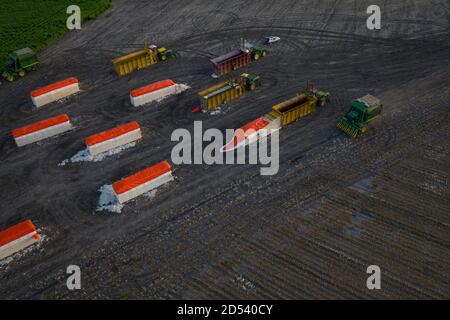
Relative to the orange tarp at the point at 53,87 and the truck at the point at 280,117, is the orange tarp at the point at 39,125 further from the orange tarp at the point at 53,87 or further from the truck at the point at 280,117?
the truck at the point at 280,117

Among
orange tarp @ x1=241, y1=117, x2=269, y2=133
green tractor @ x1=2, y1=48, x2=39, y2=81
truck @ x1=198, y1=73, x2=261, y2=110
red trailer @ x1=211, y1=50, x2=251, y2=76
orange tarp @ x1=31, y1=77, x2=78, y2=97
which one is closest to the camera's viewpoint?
orange tarp @ x1=241, y1=117, x2=269, y2=133

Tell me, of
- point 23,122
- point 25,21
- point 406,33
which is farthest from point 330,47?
point 25,21

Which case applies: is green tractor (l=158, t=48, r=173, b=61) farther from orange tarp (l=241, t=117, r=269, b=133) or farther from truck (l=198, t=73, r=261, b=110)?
orange tarp (l=241, t=117, r=269, b=133)

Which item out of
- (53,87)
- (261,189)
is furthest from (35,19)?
(261,189)

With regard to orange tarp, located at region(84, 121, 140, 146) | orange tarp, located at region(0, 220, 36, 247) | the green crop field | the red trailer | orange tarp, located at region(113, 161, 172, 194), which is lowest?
orange tarp, located at region(0, 220, 36, 247)

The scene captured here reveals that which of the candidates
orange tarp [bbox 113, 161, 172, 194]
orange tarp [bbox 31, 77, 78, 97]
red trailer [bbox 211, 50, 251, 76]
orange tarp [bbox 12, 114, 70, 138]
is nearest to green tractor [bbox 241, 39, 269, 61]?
red trailer [bbox 211, 50, 251, 76]

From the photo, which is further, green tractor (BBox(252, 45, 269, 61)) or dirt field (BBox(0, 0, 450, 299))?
green tractor (BBox(252, 45, 269, 61))
